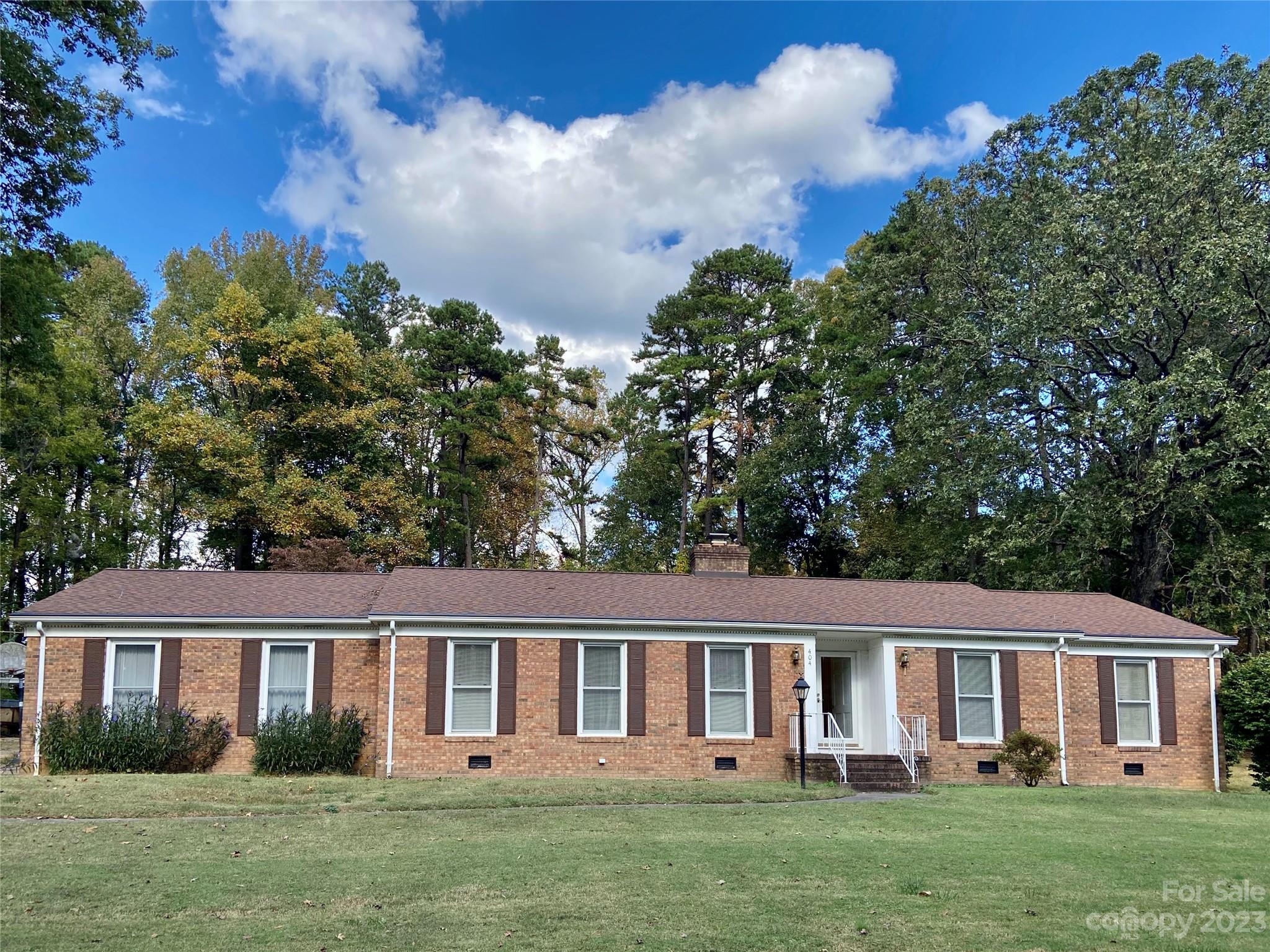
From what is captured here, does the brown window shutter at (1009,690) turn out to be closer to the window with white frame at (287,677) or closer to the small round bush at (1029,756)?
the small round bush at (1029,756)

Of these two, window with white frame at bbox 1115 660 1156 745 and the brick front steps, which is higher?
window with white frame at bbox 1115 660 1156 745

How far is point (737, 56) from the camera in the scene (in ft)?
70.4

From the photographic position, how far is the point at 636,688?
55.1 ft

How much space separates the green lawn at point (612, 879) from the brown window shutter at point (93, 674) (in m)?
3.95

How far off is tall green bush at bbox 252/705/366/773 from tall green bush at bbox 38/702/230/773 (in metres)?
0.88

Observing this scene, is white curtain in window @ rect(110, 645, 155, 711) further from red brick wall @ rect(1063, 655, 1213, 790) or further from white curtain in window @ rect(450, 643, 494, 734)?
red brick wall @ rect(1063, 655, 1213, 790)

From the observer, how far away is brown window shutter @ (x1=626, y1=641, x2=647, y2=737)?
16.7m

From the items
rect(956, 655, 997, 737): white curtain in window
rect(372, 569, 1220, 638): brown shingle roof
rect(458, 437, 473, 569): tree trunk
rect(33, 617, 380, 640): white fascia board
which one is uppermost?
rect(458, 437, 473, 569): tree trunk

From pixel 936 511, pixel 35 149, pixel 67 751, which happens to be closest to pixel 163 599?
pixel 67 751

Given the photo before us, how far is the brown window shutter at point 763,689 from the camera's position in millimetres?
16938

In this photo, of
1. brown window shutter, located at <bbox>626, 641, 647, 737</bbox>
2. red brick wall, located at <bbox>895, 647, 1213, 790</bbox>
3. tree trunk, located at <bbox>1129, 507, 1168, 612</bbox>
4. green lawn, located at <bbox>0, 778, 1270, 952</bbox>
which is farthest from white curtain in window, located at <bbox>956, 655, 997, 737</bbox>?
tree trunk, located at <bbox>1129, 507, 1168, 612</bbox>

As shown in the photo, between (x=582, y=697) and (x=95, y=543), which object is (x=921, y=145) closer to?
(x=582, y=697)

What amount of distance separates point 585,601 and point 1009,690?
7.96 m

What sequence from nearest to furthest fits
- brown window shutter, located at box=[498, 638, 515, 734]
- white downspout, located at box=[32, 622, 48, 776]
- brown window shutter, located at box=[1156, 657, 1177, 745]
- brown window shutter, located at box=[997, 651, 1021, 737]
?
white downspout, located at box=[32, 622, 48, 776]
brown window shutter, located at box=[498, 638, 515, 734]
brown window shutter, located at box=[997, 651, 1021, 737]
brown window shutter, located at box=[1156, 657, 1177, 745]
